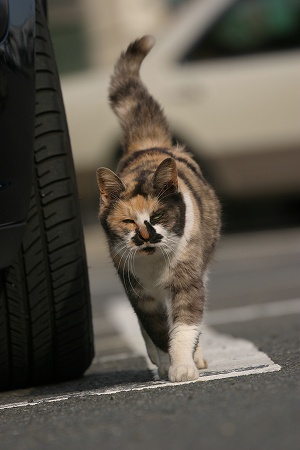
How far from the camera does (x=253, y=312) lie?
22.7 ft

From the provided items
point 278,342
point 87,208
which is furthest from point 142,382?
point 87,208

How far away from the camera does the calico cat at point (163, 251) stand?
448 centimetres

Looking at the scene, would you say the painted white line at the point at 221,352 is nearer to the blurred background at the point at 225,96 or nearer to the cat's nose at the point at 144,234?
the cat's nose at the point at 144,234

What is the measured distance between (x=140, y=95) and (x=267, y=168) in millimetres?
5434

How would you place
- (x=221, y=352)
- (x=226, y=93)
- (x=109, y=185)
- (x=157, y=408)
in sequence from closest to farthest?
1. (x=157, y=408)
2. (x=109, y=185)
3. (x=221, y=352)
4. (x=226, y=93)

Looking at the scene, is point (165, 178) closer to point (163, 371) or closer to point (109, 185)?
point (109, 185)

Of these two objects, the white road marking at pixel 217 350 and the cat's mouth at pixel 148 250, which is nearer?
the white road marking at pixel 217 350

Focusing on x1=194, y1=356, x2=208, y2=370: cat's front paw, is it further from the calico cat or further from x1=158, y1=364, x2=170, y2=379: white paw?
x1=158, y1=364, x2=170, y2=379: white paw

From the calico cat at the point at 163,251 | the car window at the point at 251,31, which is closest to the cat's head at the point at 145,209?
the calico cat at the point at 163,251

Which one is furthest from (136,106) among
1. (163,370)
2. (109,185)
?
(163,370)

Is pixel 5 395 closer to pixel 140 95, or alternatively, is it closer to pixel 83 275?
pixel 83 275

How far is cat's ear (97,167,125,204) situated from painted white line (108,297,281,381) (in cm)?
72

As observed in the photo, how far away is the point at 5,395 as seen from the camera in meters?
4.50

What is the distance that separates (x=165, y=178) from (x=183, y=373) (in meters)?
0.73
